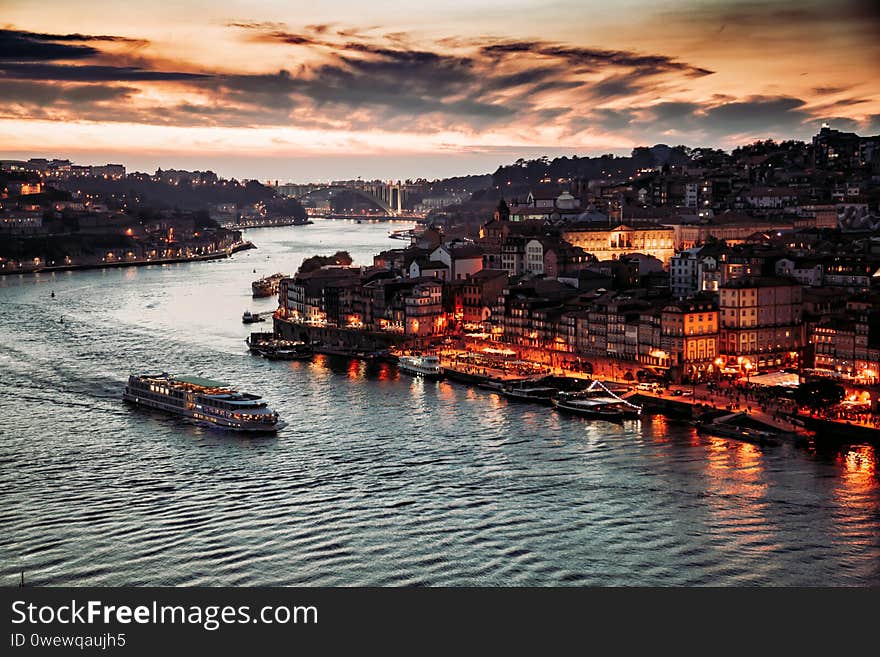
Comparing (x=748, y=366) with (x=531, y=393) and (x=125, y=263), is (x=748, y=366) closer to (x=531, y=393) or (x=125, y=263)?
(x=531, y=393)

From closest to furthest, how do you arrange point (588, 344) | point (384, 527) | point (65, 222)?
1. point (384, 527)
2. point (588, 344)
3. point (65, 222)

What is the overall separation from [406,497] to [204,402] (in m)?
3.61

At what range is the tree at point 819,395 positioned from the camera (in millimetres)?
11099

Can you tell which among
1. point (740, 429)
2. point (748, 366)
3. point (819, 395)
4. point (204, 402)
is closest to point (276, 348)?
point (204, 402)

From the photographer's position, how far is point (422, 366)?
48.3ft

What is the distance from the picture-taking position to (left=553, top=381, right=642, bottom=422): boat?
1177cm

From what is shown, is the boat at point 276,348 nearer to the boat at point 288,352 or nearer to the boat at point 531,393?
the boat at point 288,352

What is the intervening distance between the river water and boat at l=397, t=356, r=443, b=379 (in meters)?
0.65

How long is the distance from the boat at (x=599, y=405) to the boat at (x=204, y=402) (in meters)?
2.97

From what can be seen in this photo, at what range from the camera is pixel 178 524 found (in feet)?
25.9

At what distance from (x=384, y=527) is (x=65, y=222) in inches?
1482

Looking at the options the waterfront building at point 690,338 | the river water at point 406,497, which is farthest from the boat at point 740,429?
the waterfront building at point 690,338

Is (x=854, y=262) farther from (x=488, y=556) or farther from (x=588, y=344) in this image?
(x=488, y=556)
